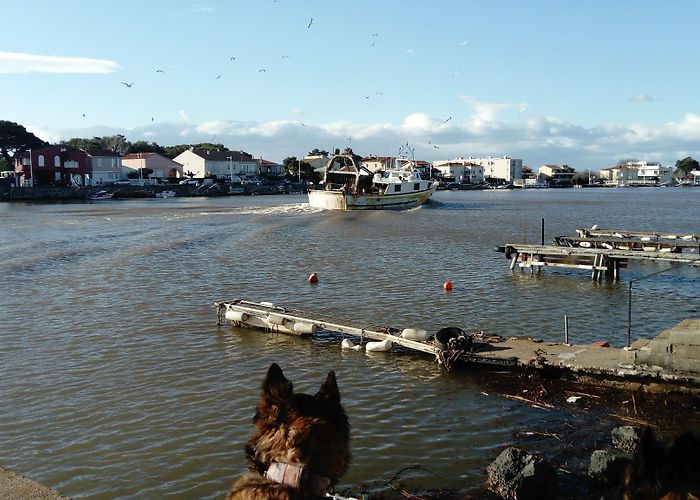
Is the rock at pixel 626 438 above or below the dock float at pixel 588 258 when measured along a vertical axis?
Answer: below

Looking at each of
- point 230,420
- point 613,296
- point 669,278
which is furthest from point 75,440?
point 669,278

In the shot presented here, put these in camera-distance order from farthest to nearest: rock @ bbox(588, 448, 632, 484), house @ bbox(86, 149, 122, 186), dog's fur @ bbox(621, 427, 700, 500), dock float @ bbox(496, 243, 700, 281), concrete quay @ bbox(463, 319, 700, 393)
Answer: house @ bbox(86, 149, 122, 186)
dock float @ bbox(496, 243, 700, 281)
concrete quay @ bbox(463, 319, 700, 393)
rock @ bbox(588, 448, 632, 484)
dog's fur @ bbox(621, 427, 700, 500)

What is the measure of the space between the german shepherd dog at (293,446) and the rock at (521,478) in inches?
243

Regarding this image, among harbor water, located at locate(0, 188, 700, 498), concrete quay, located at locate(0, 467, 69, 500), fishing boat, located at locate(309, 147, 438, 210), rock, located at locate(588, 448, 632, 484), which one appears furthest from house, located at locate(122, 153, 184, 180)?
rock, located at locate(588, 448, 632, 484)

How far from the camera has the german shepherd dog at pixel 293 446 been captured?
3109 mm

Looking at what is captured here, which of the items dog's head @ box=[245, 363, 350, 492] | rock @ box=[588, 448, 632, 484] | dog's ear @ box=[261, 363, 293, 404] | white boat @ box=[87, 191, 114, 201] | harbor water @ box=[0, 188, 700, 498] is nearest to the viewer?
dog's head @ box=[245, 363, 350, 492]

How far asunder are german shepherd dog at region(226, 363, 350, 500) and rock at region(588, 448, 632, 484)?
22.4 ft

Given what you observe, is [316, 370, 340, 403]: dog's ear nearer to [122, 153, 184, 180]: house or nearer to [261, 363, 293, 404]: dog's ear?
[261, 363, 293, 404]: dog's ear

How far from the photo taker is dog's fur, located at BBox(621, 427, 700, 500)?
3.39 metres

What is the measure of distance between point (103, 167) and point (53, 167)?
11.3 m

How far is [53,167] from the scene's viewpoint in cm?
11081

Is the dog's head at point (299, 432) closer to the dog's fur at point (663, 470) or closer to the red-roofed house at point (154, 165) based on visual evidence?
the dog's fur at point (663, 470)

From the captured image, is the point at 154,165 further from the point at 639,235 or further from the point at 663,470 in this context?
the point at 663,470

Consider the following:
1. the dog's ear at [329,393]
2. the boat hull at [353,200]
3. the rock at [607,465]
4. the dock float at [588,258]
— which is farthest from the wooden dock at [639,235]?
the boat hull at [353,200]
